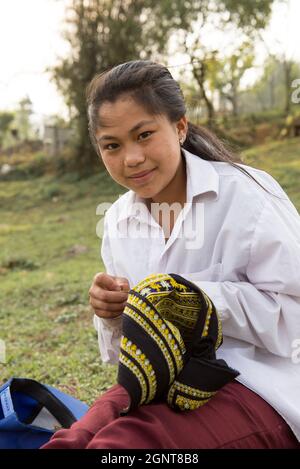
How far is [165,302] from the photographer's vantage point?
57.2 inches

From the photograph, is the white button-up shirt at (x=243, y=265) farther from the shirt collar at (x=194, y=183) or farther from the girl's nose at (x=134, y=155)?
the girl's nose at (x=134, y=155)

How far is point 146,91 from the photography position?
177 cm

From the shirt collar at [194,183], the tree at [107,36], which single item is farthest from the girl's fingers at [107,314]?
the tree at [107,36]

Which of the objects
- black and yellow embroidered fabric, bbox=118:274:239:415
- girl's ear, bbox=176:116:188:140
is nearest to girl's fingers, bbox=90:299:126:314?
black and yellow embroidered fabric, bbox=118:274:239:415

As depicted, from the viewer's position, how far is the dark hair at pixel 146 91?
1758mm

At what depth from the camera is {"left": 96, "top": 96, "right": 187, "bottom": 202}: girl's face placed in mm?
1749

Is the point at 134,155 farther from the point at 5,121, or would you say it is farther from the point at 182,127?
the point at 5,121

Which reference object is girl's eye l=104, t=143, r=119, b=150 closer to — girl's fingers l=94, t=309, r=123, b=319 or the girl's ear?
the girl's ear

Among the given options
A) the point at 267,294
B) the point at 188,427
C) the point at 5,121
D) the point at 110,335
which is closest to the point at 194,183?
the point at 267,294

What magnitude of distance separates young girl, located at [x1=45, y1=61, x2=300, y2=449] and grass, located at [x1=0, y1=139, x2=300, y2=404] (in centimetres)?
50
